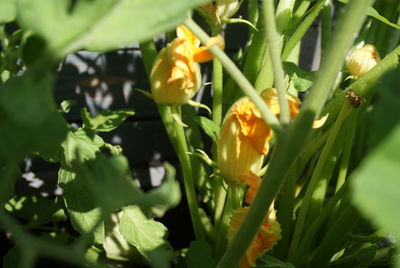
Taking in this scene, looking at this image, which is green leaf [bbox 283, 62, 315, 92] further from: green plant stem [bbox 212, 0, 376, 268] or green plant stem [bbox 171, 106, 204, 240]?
green plant stem [bbox 212, 0, 376, 268]

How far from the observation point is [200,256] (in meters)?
0.79

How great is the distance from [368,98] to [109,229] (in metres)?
0.63

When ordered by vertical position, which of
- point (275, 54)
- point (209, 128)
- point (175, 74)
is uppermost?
point (275, 54)

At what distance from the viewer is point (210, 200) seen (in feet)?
3.49

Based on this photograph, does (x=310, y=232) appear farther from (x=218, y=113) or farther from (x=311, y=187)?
(x=218, y=113)

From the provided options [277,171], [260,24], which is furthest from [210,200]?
[277,171]

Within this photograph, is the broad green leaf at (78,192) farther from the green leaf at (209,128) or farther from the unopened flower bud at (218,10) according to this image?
the unopened flower bud at (218,10)

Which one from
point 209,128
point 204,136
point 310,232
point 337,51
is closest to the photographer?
point 337,51

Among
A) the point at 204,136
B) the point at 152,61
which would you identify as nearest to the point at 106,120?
the point at 152,61

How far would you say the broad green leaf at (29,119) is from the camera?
1.03 feet

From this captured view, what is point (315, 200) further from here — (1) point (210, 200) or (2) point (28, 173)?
(2) point (28, 173)

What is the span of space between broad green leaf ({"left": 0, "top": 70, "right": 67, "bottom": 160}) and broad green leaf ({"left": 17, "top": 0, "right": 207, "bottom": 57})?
0.03 meters

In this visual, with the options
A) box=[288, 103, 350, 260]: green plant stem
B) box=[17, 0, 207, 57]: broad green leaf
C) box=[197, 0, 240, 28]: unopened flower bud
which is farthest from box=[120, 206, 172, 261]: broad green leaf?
box=[17, 0, 207, 57]: broad green leaf

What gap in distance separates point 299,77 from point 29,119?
0.54 meters
